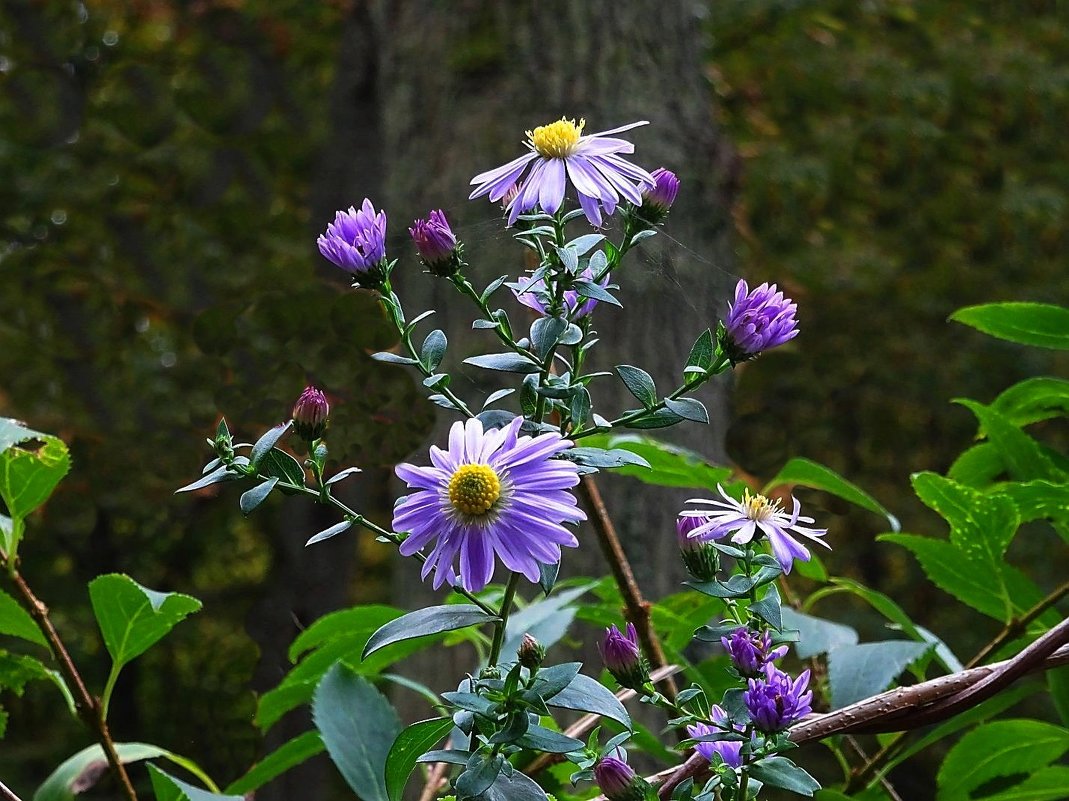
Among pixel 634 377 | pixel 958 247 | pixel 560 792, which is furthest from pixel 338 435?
pixel 958 247

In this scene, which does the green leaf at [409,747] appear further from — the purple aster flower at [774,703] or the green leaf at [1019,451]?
the green leaf at [1019,451]

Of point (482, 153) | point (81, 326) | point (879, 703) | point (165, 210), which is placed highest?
point (879, 703)

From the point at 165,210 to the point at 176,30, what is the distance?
0.85 meters

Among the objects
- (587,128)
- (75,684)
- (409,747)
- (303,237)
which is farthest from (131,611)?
(303,237)

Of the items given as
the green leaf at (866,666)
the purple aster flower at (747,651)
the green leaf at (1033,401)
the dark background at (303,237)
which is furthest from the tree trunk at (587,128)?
the dark background at (303,237)

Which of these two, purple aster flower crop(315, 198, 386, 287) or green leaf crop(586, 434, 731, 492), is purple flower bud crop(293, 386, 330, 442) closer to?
purple aster flower crop(315, 198, 386, 287)

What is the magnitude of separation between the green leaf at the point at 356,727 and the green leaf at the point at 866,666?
21 cm

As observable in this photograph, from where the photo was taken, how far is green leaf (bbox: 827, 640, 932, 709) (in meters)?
0.55

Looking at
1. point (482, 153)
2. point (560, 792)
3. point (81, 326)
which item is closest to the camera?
point (560, 792)

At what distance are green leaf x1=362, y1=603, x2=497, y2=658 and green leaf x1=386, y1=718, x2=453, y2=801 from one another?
32 mm

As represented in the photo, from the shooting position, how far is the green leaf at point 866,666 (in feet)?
1.79

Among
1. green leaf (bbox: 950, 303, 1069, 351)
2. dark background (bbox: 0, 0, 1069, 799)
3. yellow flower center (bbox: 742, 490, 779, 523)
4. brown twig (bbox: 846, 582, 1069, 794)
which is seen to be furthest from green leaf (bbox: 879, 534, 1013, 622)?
dark background (bbox: 0, 0, 1069, 799)

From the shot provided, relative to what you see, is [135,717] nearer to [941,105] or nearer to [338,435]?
[941,105]

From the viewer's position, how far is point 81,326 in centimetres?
470
